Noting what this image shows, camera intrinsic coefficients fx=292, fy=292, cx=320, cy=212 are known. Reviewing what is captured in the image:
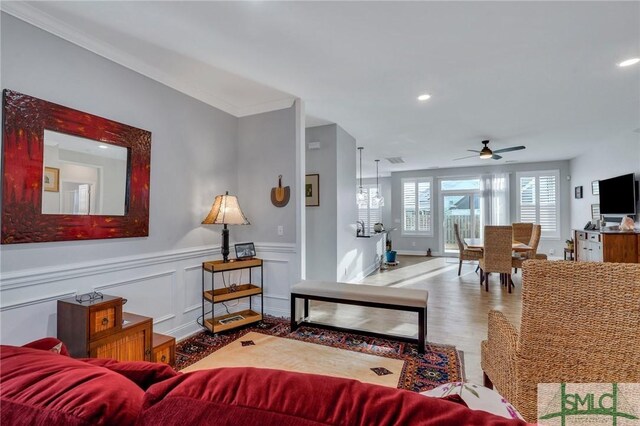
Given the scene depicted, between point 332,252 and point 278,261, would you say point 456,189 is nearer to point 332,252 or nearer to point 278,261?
point 332,252

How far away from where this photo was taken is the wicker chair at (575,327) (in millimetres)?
1275

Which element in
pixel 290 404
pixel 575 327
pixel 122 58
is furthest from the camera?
pixel 122 58

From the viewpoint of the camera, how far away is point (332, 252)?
445 centimetres

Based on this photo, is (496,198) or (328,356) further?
(496,198)

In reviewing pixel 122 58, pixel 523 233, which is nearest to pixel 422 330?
pixel 122 58

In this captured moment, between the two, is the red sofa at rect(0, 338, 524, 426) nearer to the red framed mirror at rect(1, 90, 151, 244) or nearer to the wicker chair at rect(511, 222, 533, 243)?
the red framed mirror at rect(1, 90, 151, 244)

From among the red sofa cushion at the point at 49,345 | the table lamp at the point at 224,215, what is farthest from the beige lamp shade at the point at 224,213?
the red sofa cushion at the point at 49,345

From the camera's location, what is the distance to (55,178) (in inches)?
79.5

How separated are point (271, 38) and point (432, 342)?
3.09m

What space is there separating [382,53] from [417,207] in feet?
23.4

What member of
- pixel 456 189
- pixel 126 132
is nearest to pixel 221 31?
pixel 126 132

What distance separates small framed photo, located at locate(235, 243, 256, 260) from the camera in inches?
133

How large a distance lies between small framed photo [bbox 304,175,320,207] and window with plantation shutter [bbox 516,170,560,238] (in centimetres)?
628

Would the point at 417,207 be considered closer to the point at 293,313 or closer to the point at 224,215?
the point at 293,313
